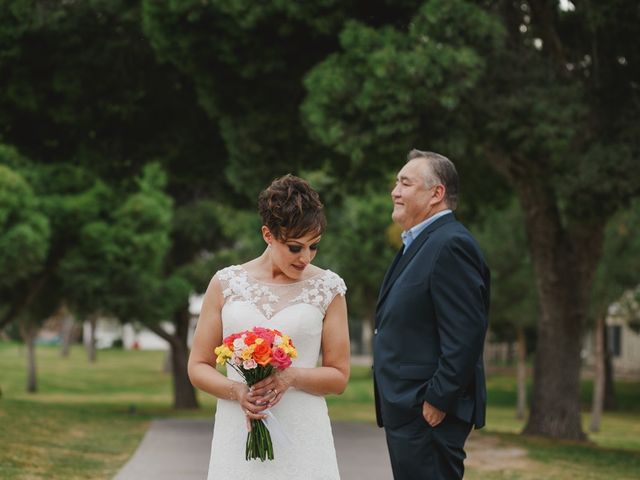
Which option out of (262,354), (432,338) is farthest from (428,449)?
(262,354)

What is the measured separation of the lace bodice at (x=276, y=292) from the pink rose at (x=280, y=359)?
0.27 meters

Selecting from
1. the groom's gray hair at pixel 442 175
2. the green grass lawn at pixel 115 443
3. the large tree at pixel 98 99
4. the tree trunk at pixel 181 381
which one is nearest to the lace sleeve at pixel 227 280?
the groom's gray hair at pixel 442 175

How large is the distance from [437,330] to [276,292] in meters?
1.00

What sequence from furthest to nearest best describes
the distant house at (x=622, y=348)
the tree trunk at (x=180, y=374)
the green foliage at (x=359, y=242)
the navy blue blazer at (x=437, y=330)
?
the distant house at (x=622, y=348) < the green foliage at (x=359, y=242) < the tree trunk at (x=180, y=374) < the navy blue blazer at (x=437, y=330)

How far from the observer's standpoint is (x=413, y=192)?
5203 mm

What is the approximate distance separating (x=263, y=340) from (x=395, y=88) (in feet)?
27.5

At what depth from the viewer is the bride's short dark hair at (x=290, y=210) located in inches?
167

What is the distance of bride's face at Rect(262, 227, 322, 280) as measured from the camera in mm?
4289

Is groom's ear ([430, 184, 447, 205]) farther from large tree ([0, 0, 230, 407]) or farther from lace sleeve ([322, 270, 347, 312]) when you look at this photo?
large tree ([0, 0, 230, 407])

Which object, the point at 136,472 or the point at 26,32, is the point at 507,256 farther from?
the point at 136,472

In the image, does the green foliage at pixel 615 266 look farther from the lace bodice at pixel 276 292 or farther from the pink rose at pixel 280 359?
the pink rose at pixel 280 359

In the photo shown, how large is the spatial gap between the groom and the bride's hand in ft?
2.93

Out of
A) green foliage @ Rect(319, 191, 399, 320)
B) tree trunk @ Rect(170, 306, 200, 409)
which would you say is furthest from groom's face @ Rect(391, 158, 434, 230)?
green foliage @ Rect(319, 191, 399, 320)

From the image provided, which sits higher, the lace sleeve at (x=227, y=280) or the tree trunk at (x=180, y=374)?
the lace sleeve at (x=227, y=280)
